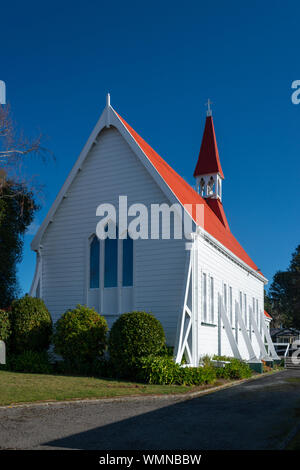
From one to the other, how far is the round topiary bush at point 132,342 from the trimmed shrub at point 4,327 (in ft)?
13.5

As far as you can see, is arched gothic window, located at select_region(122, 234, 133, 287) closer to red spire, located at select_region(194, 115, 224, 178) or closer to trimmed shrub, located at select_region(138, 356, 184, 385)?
trimmed shrub, located at select_region(138, 356, 184, 385)

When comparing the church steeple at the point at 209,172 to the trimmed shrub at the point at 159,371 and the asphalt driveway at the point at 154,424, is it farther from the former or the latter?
the asphalt driveway at the point at 154,424

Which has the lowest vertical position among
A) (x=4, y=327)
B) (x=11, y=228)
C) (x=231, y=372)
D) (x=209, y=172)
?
(x=231, y=372)

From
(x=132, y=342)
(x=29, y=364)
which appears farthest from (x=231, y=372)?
(x=29, y=364)

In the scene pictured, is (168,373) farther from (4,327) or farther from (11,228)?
(11,228)

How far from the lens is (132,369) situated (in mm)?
14758

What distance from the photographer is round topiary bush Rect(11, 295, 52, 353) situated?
55.8 feet
